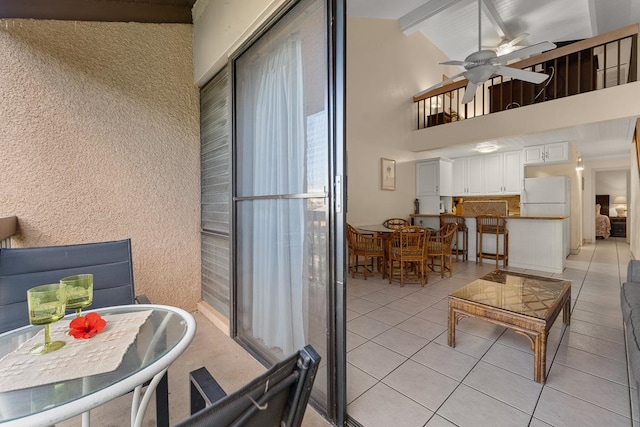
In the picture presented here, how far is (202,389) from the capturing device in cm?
78

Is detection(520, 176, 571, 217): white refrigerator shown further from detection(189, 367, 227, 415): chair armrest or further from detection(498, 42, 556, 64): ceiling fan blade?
detection(189, 367, 227, 415): chair armrest

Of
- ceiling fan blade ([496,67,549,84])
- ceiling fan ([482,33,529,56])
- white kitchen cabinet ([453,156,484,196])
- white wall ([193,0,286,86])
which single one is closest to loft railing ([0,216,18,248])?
white wall ([193,0,286,86])

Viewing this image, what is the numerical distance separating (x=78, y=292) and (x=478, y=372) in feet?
7.25

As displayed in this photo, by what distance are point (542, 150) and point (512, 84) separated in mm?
1438

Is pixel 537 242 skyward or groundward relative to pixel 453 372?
skyward

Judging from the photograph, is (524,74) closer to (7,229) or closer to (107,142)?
(107,142)

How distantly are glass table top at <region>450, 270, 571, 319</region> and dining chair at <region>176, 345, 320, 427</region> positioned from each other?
1.83 m

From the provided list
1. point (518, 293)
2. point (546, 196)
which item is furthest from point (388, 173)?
point (518, 293)

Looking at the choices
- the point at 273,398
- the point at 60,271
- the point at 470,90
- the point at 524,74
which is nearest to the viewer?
the point at 273,398

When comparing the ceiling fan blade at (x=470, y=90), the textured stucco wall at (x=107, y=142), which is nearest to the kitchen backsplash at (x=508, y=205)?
the ceiling fan blade at (x=470, y=90)

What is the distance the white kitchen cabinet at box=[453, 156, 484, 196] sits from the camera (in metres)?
6.47

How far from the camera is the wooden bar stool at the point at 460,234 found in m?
5.32

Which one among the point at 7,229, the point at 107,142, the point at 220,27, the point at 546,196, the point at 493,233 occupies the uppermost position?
the point at 220,27

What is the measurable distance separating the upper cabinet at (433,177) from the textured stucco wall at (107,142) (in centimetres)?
505
